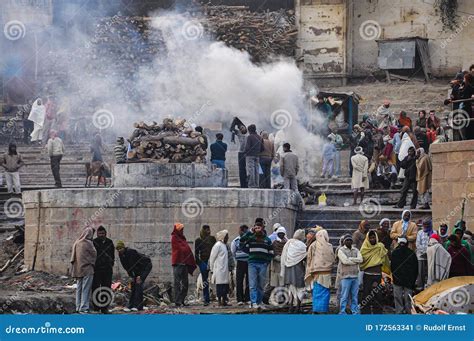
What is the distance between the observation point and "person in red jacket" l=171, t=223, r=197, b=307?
28.0m

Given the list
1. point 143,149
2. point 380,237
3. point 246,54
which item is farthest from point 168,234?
point 246,54

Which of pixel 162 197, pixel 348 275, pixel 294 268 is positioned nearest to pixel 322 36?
pixel 162 197

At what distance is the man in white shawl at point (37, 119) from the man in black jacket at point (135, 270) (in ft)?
52.3

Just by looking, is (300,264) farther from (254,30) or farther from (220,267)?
(254,30)

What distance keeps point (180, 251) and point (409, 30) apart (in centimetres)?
2257

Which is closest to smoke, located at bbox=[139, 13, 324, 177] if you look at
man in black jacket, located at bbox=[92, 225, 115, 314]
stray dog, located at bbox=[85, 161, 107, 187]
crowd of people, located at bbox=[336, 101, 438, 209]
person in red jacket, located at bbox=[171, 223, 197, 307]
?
crowd of people, located at bbox=[336, 101, 438, 209]

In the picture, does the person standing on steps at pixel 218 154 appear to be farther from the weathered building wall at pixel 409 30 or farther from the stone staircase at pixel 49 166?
the weathered building wall at pixel 409 30

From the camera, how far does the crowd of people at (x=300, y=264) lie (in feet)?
85.9

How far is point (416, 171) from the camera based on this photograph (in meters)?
32.1

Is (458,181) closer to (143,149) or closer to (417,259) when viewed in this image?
(417,259)

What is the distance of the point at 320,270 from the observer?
87.1ft

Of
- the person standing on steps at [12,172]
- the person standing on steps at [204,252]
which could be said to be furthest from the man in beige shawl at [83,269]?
the person standing on steps at [12,172]

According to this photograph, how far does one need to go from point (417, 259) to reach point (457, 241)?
690 millimetres

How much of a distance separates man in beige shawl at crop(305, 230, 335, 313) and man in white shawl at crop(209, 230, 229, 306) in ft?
4.71
